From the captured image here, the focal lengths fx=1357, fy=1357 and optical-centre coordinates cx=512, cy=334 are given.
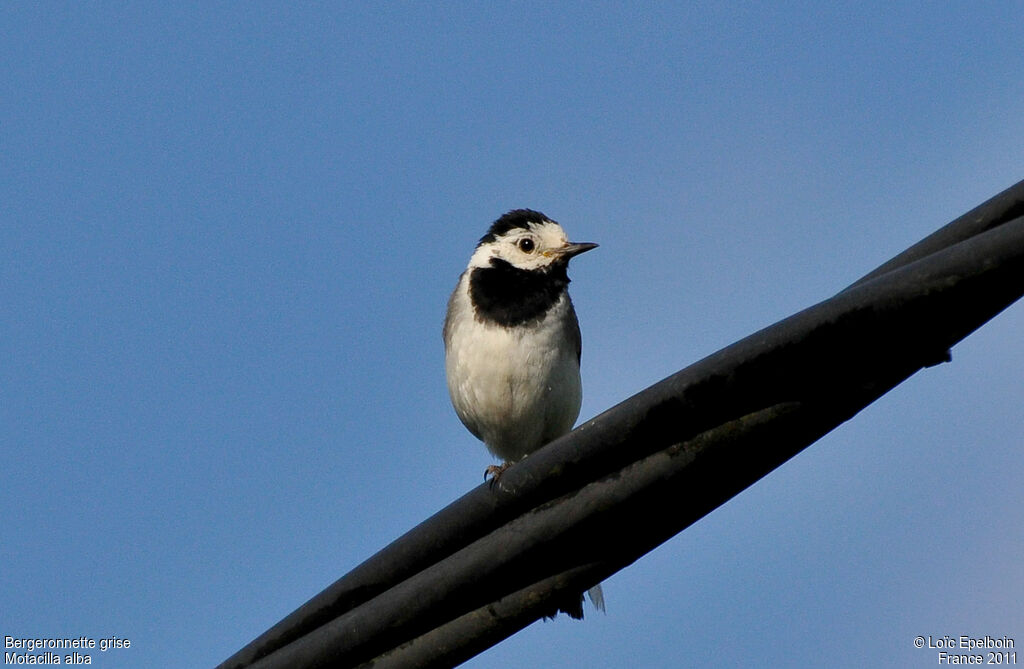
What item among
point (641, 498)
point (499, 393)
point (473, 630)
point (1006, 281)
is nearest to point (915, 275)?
point (1006, 281)

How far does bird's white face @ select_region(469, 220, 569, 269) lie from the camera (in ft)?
33.1

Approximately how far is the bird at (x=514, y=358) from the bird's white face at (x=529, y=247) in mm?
106

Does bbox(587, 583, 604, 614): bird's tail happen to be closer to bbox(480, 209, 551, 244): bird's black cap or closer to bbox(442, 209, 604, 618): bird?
bbox(442, 209, 604, 618): bird

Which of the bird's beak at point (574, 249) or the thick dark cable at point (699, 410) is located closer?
the thick dark cable at point (699, 410)

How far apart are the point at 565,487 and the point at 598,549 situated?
223mm

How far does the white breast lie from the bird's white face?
807mm

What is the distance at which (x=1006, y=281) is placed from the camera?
11.4 ft

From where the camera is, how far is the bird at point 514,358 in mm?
8844

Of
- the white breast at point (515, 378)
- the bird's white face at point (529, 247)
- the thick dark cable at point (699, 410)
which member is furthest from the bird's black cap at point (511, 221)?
the thick dark cable at point (699, 410)

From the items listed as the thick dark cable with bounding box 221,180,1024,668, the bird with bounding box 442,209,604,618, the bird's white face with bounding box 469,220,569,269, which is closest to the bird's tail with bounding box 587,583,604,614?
the bird with bounding box 442,209,604,618

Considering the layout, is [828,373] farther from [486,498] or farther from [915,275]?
[486,498]

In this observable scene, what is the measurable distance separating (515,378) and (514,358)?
13cm

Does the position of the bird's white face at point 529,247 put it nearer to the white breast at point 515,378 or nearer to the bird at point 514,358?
the bird at point 514,358

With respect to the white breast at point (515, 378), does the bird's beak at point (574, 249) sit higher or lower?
higher
